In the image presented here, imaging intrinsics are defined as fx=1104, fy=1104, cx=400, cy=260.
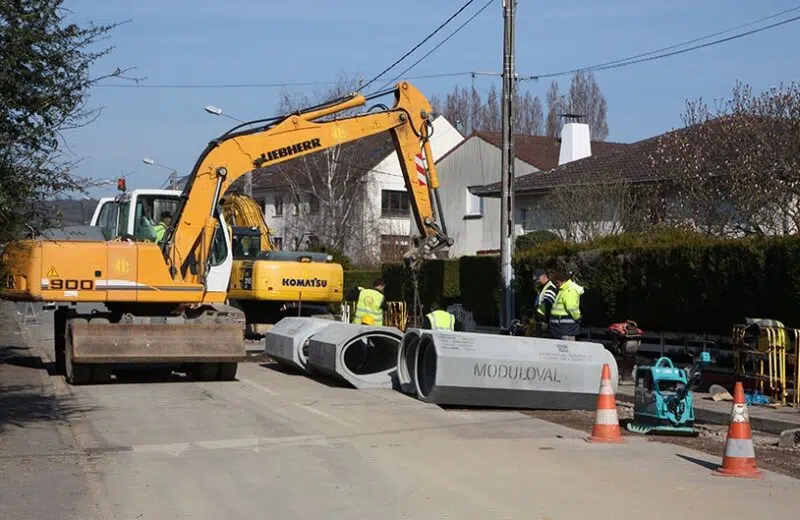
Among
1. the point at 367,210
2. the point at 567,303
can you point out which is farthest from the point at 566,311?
the point at 367,210

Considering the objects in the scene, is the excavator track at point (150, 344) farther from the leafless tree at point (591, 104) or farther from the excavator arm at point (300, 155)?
the leafless tree at point (591, 104)

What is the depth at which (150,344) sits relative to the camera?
53.3 feet

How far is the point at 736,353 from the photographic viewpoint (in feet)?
49.8

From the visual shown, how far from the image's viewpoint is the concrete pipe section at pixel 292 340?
720 inches

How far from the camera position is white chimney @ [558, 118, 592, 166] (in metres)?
44.2

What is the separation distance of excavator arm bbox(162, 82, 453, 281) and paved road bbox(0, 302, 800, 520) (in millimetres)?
4016

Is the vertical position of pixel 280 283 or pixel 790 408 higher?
pixel 280 283

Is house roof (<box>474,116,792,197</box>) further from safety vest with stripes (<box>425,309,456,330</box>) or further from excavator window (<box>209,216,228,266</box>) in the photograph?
excavator window (<box>209,216,228,266</box>)

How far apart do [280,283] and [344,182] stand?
27608 millimetres

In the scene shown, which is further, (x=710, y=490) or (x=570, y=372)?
(x=570, y=372)

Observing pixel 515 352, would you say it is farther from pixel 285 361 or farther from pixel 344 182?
pixel 344 182

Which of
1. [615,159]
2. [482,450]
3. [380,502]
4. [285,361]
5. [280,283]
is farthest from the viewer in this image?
[615,159]

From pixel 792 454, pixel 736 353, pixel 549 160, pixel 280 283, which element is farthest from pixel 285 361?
pixel 549 160

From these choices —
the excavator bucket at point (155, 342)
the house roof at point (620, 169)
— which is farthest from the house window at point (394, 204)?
the excavator bucket at point (155, 342)
